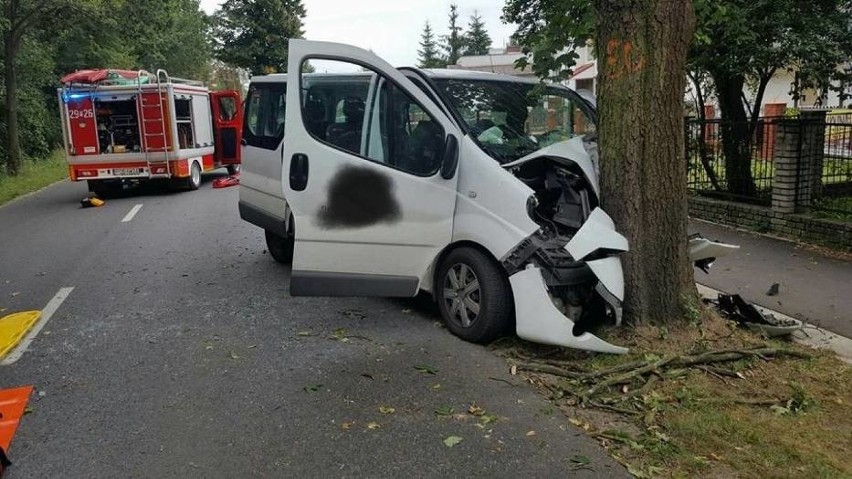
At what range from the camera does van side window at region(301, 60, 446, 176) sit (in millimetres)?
5266

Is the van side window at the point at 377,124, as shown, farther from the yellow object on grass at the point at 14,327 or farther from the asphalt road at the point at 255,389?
the yellow object on grass at the point at 14,327

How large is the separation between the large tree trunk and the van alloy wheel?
1082 mm

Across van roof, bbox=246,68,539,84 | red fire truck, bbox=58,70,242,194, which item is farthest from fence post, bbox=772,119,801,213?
red fire truck, bbox=58,70,242,194

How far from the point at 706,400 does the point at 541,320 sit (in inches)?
44.0

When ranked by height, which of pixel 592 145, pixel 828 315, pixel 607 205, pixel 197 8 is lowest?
pixel 828 315

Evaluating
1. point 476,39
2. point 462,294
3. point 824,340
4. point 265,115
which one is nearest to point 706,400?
point 824,340

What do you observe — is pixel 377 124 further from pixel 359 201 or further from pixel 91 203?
pixel 91 203

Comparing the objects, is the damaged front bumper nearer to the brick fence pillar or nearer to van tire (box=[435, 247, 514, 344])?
van tire (box=[435, 247, 514, 344])

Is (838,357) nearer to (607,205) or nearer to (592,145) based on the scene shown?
(607,205)

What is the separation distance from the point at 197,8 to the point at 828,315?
49.9 metres

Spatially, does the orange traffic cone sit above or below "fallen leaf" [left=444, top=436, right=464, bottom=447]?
above

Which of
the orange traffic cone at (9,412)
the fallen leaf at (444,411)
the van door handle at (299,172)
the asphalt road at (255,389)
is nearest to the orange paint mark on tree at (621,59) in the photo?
the asphalt road at (255,389)

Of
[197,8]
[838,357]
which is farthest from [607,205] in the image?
[197,8]

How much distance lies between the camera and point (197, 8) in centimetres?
4875
